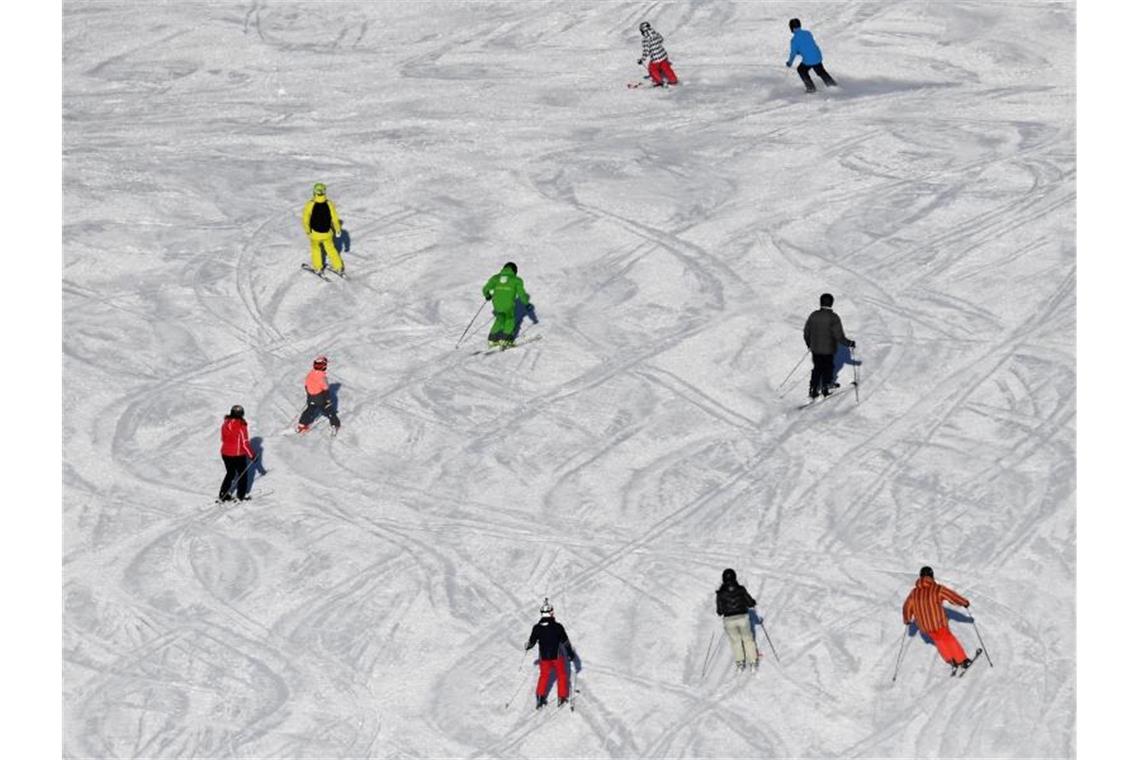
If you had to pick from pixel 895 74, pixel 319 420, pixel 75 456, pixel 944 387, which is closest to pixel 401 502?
pixel 319 420

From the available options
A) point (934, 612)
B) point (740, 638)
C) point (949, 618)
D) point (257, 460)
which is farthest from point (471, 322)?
point (934, 612)

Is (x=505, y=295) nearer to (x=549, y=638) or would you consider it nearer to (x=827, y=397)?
(x=827, y=397)

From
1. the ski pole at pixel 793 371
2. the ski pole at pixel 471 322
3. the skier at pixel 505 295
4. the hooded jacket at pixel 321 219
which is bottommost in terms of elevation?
the ski pole at pixel 793 371

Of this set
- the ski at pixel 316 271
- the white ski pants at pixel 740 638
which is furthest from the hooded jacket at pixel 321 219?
the white ski pants at pixel 740 638

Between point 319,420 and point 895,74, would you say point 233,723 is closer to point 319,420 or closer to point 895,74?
point 319,420

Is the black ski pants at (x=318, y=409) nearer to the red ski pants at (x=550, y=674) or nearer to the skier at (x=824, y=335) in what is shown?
the skier at (x=824, y=335)

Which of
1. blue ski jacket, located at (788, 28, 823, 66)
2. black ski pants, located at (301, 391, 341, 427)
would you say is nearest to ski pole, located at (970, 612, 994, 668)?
black ski pants, located at (301, 391, 341, 427)
